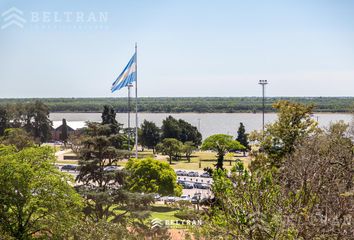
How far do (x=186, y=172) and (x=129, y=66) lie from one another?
1442 cm

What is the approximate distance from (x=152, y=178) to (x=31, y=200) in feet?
49.9

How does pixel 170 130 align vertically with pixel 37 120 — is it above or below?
below

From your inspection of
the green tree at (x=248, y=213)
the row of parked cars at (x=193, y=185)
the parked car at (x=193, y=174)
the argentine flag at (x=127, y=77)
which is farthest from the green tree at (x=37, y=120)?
the green tree at (x=248, y=213)

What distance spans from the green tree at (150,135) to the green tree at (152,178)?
107 ft

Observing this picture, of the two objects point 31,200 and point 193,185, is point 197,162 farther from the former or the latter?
point 31,200

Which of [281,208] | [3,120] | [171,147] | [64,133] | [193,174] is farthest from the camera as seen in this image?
[64,133]

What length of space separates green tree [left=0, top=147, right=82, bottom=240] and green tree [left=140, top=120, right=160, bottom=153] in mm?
Answer: 46647

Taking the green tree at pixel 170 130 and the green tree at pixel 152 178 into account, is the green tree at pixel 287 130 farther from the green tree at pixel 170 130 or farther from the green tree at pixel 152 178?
the green tree at pixel 170 130

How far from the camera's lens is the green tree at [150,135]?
63.7 m

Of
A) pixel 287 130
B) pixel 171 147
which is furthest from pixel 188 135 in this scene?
pixel 287 130

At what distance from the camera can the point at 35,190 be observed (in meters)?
16.2

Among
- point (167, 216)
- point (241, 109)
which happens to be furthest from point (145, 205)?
point (241, 109)

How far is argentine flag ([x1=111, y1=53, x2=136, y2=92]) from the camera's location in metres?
37.1

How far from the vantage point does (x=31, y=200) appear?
15594 millimetres
